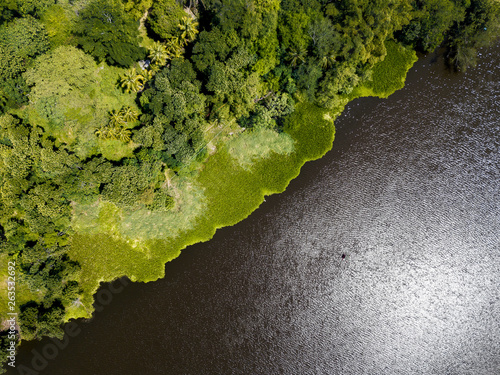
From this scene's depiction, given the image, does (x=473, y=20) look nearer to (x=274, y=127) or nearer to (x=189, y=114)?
(x=274, y=127)

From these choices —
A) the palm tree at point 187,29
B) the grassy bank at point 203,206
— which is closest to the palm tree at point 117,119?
the grassy bank at point 203,206

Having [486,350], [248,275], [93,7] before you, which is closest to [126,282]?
[248,275]

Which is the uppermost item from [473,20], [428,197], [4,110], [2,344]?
[473,20]

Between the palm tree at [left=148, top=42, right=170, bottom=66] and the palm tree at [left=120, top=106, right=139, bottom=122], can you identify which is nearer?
the palm tree at [left=148, top=42, right=170, bottom=66]

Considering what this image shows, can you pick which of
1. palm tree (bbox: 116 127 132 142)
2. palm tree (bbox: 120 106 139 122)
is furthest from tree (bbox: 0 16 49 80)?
palm tree (bbox: 116 127 132 142)

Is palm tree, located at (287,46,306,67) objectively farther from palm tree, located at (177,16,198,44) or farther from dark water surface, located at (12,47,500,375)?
palm tree, located at (177,16,198,44)
